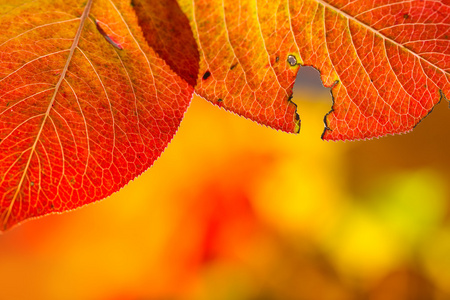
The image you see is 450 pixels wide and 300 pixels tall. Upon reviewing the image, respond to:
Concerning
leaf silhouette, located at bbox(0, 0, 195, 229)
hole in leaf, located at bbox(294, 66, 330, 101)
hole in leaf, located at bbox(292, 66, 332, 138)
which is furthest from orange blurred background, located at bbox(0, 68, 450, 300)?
leaf silhouette, located at bbox(0, 0, 195, 229)

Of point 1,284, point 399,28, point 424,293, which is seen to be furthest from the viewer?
point 424,293

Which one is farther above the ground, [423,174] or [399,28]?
[423,174]

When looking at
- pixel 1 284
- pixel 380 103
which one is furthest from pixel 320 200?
pixel 380 103

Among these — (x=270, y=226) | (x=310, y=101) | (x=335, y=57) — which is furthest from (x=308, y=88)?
(x=335, y=57)

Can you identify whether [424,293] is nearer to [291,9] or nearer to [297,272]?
[297,272]

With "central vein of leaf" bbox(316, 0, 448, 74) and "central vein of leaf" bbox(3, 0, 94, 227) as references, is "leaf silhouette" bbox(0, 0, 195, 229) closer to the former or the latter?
"central vein of leaf" bbox(3, 0, 94, 227)

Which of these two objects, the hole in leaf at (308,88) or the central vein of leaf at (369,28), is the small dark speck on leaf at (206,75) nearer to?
the central vein of leaf at (369,28)
